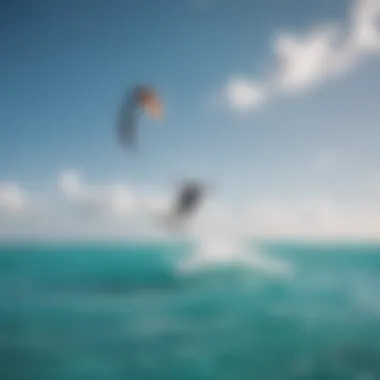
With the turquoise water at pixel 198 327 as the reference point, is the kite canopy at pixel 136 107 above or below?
above

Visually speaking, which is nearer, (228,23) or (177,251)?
(228,23)

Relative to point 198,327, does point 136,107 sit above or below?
above

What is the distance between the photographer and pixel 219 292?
2.83 meters

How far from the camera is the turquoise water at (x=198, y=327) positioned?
244 cm

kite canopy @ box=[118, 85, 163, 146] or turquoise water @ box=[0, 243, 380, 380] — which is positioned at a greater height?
kite canopy @ box=[118, 85, 163, 146]

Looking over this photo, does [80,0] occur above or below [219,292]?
above

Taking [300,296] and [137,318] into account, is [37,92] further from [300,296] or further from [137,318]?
[300,296]

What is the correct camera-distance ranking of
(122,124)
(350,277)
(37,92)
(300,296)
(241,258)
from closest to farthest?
→ (122,124)
(37,92)
(300,296)
(350,277)
(241,258)

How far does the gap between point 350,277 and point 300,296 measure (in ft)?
1.40

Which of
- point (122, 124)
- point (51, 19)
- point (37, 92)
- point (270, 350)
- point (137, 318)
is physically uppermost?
point (51, 19)

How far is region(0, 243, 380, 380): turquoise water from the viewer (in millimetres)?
2439

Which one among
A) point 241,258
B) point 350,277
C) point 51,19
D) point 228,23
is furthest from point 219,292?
point 51,19

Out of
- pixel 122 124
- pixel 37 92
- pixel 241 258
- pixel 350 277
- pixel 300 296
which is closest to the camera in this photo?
pixel 122 124

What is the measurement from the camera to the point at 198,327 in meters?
2.68
